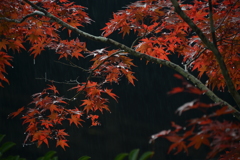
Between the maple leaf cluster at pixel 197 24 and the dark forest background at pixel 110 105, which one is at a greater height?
the maple leaf cluster at pixel 197 24

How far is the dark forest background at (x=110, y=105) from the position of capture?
216 inches

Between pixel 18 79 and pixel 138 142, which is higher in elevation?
pixel 18 79

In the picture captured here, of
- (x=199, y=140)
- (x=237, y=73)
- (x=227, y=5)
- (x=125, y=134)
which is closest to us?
(x=199, y=140)

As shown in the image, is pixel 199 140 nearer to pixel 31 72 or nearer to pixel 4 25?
pixel 4 25

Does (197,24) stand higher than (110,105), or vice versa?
(197,24)

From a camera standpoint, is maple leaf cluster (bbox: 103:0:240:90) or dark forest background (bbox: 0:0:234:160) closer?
maple leaf cluster (bbox: 103:0:240:90)

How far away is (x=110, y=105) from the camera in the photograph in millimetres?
5652

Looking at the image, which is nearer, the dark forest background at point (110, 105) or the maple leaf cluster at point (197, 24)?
the maple leaf cluster at point (197, 24)

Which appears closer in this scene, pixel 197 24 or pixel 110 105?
pixel 197 24

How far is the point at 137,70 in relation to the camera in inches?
228

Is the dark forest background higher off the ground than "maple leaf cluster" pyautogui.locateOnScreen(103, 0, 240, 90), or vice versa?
"maple leaf cluster" pyautogui.locateOnScreen(103, 0, 240, 90)

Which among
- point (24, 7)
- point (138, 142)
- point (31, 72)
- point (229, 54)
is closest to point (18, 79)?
point (31, 72)

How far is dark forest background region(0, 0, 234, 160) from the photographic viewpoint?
216 inches

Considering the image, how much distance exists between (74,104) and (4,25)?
3515 millimetres
